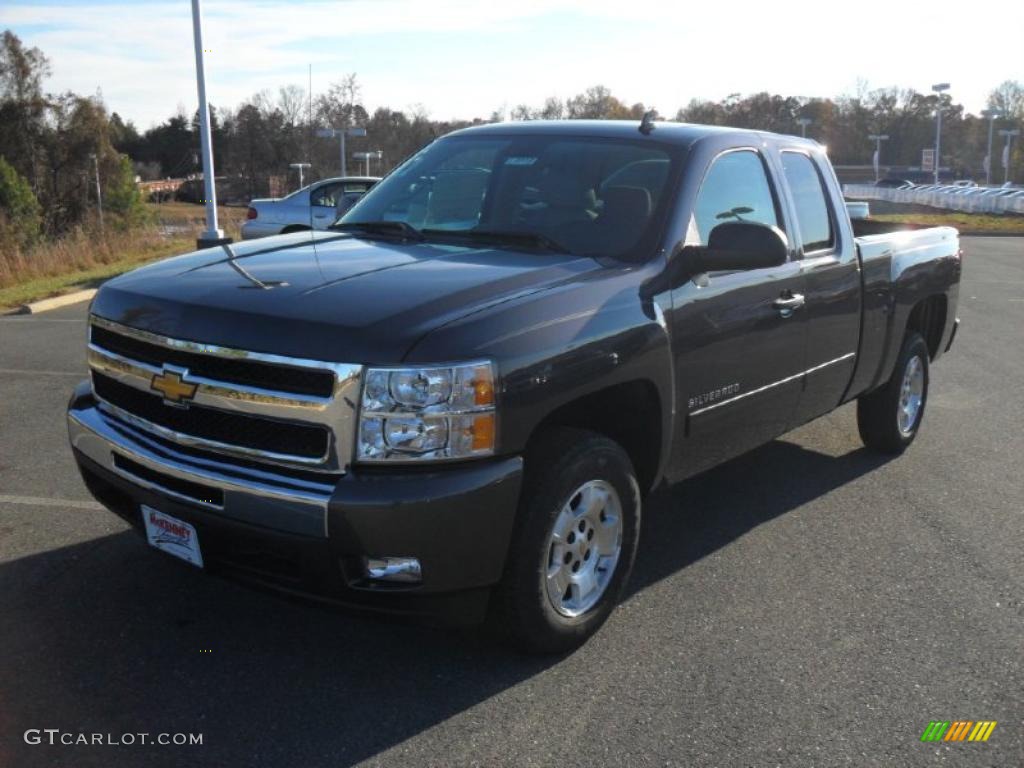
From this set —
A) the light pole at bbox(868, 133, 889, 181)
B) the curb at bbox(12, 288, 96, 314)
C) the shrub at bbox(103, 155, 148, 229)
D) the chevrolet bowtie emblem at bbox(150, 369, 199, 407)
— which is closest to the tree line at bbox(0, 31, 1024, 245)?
the shrub at bbox(103, 155, 148, 229)

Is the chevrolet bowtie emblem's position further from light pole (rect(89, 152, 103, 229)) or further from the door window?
light pole (rect(89, 152, 103, 229))

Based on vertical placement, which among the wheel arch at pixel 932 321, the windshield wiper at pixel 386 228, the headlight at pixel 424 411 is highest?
the windshield wiper at pixel 386 228

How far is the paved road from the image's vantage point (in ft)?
10.7

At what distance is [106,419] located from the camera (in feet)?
12.9

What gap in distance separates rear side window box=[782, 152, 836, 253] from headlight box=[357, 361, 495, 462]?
8.68ft

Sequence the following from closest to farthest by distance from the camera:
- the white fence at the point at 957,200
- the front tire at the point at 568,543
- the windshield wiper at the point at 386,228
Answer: the front tire at the point at 568,543 < the windshield wiper at the point at 386,228 < the white fence at the point at 957,200

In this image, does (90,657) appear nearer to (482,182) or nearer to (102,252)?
(482,182)

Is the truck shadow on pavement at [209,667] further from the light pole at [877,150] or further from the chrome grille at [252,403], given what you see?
the light pole at [877,150]

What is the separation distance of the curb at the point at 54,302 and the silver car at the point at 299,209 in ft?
8.97

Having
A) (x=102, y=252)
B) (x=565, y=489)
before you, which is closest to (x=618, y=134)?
(x=565, y=489)

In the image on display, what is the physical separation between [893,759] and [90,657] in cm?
275

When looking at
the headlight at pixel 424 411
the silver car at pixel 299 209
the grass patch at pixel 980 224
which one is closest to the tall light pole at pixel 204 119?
the silver car at pixel 299 209

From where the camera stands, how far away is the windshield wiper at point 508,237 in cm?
427

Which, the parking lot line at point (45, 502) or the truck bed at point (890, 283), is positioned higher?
the truck bed at point (890, 283)
